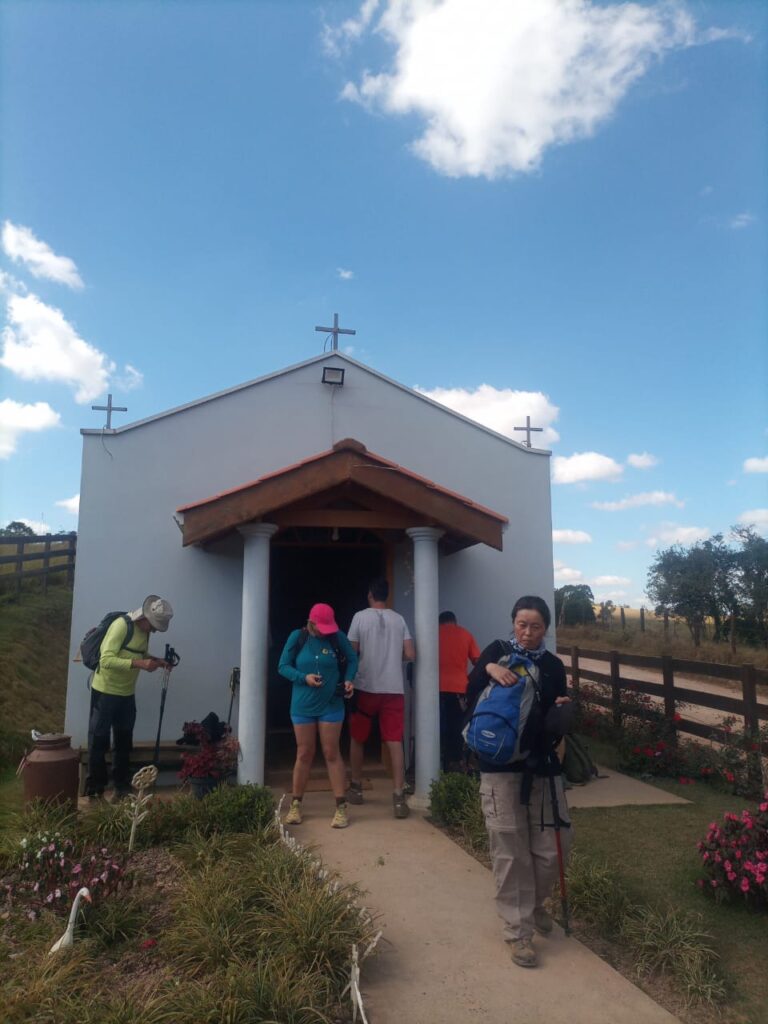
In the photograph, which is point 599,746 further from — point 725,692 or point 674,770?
point 725,692

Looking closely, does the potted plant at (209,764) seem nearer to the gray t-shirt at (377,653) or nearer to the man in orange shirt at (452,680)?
the gray t-shirt at (377,653)

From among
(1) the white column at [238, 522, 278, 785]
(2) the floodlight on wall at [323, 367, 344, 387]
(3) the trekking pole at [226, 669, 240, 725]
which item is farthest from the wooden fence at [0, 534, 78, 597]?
(1) the white column at [238, 522, 278, 785]

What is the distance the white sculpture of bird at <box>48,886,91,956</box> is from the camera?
11.2 ft

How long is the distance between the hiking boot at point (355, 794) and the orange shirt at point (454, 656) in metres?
1.25

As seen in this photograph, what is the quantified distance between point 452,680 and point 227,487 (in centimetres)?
326

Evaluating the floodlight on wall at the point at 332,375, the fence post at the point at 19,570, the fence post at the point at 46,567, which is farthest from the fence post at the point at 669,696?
the fence post at the point at 46,567

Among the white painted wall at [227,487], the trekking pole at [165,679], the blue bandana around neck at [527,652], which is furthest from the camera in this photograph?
the white painted wall at [227,487]

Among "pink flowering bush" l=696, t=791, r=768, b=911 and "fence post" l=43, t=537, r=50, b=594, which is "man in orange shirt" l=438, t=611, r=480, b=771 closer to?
"pink flowering bush" l=696, t=791, r=768, b=911

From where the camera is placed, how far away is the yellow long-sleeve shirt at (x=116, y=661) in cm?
623

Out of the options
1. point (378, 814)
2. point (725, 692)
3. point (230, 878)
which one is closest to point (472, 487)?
point (378, 814)

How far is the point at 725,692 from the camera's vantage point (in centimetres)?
1593

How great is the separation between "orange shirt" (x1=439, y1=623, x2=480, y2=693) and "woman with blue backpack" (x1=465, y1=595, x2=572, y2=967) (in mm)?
3199

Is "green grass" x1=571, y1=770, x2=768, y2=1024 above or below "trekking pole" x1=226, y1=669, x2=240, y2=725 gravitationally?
below

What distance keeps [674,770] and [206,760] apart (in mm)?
4948
